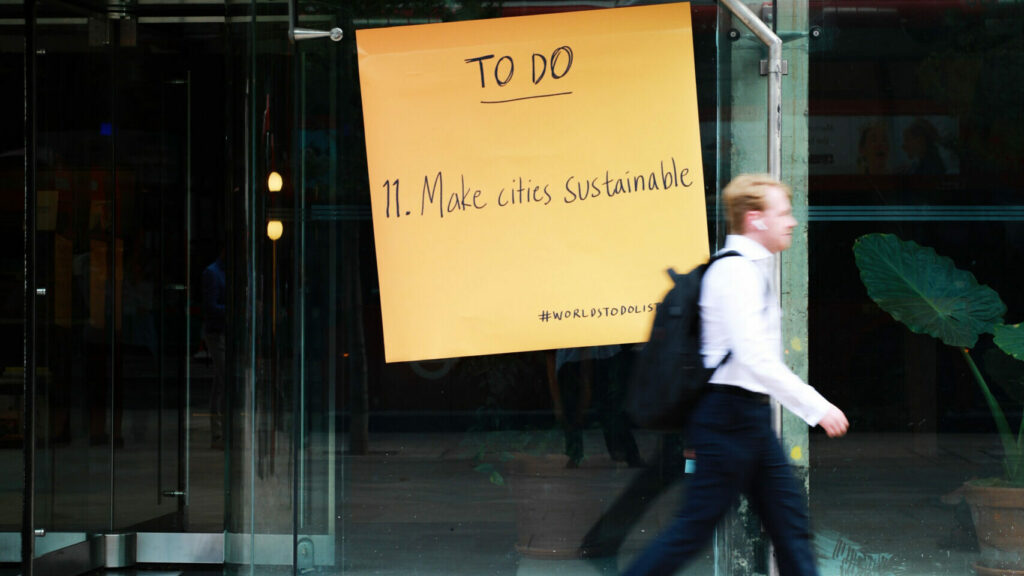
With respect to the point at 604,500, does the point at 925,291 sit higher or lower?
higher

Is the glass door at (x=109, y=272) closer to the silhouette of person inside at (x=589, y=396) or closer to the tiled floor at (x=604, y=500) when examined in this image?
the tiled floor at (x=604, y=500)

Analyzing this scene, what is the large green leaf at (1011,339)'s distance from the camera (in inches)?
205

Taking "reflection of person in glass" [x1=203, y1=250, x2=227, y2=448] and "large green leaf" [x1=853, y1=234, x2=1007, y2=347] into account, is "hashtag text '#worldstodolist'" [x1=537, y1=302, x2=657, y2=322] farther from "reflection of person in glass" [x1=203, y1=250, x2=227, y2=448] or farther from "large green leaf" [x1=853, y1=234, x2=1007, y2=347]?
"reflection of person in glass" [x1=203, y1=250, x2=227, y2=448]

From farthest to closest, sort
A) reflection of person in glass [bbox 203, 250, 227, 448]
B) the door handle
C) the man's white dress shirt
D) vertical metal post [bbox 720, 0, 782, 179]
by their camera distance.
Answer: reflection of person in glass [bbox 203, 250, 227, 448] → the door handle → vertical metal post [bbox 720, 0, 782, 179] → the man's white dress shirt

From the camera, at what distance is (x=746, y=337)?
11.5 ft

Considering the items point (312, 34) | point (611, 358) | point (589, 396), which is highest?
point (312, 34)

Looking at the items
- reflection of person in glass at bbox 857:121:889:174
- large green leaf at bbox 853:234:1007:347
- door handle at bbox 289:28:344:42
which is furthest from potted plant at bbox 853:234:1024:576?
door handle at bbox 289:28:344:42

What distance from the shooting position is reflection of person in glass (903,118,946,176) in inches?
205

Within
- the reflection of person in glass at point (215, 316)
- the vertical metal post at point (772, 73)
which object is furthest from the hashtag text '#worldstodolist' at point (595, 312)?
the reflection of person in glass at point (215, 316)

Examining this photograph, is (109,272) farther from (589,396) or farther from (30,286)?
(589,396)

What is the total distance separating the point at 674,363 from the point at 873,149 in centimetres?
214

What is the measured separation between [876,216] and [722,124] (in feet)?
2.64

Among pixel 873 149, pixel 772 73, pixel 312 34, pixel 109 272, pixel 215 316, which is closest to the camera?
pixel 772 73

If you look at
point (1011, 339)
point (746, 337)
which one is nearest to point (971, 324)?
point (1011, 339)
